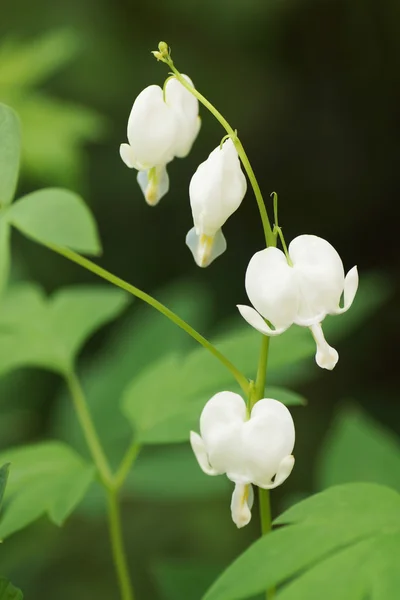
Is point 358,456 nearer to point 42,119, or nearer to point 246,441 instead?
point 246,441

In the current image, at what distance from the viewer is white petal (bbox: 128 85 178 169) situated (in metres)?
0.95

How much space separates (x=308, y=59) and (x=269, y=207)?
0.73 metres

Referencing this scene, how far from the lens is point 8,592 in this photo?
2.83 ft

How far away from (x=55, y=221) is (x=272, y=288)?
33cm

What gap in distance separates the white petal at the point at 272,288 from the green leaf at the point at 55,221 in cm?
26

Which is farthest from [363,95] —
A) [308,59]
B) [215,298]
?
[215,298]

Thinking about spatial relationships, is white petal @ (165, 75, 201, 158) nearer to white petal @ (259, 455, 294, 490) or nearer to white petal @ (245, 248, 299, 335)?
white petal @ (245, 248, 299, 335)

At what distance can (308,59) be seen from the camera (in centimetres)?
361

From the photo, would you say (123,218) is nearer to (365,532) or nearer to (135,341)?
(135,341)

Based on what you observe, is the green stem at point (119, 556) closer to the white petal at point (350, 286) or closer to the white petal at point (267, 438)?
the white petal at point (267, 438)

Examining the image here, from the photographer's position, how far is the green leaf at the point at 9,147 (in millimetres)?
953

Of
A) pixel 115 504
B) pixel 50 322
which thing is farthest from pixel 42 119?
pixel 115 504

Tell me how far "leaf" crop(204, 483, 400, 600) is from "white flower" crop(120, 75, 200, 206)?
1.32 feet

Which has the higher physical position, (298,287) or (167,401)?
(298,287)
